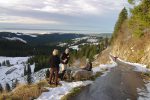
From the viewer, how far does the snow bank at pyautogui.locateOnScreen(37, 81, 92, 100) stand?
16.2 m

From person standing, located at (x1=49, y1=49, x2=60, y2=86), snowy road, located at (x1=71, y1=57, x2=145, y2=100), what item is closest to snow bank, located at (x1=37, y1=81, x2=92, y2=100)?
snowy road, located at (x1=71, y1=57, x2=145, y2=100)

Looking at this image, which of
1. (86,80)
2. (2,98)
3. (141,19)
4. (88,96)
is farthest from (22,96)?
(141,19)

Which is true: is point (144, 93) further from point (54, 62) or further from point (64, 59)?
point (64, 59)

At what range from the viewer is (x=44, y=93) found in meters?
17.2

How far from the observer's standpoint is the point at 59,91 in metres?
18.0

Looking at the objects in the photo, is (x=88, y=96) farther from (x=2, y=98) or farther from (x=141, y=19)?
(x=141, y=19)

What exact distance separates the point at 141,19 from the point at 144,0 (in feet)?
5.23

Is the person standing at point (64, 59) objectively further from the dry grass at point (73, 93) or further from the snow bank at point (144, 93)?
the snow bank at point (144, 93)

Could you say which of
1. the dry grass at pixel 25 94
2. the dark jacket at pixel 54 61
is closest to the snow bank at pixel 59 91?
the dry grass at pixel 25 94

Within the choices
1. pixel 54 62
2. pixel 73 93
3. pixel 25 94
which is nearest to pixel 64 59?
pixel 54 62

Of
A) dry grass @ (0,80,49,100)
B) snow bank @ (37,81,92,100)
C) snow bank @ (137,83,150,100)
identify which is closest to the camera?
dry grass @ (0,80,49,100)

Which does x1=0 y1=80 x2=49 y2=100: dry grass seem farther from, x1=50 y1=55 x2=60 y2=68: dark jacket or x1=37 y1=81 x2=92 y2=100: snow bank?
x1=50 y1=55 x2=60 y2=68: dark jacket

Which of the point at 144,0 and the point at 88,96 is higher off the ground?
the point at 144,0

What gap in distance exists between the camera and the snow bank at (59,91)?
53.2 feet
